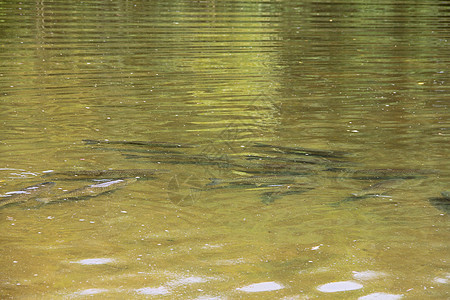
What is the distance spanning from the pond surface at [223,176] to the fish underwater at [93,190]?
22 millimetres

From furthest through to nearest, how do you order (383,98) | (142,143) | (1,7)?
1. (1,7)
2. (383,98)
3. (142,143)

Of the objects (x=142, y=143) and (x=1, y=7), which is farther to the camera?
(x=1, y=7)

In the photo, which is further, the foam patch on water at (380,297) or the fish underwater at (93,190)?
the fish underwater at (93,190)

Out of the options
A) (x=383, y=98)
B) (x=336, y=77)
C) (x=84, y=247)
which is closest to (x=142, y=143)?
(x=84, y=247)

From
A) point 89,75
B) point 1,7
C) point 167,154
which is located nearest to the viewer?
point 167,154

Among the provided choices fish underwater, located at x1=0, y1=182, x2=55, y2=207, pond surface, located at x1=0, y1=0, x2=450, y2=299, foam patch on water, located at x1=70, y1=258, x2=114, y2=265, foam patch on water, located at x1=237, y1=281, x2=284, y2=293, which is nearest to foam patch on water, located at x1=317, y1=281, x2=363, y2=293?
pond surface, located at x1=0, y1=0, x2=450, y2=299

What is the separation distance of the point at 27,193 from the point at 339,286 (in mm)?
2624

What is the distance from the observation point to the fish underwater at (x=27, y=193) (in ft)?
17.1

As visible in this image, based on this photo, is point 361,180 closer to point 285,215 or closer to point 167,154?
point 285,215

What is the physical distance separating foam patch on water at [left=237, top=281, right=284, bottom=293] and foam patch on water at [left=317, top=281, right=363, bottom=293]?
237 mm

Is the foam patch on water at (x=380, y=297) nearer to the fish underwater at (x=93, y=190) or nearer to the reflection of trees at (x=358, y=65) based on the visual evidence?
the fish underwater at (x=93, y=190)

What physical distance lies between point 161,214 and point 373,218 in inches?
58.8

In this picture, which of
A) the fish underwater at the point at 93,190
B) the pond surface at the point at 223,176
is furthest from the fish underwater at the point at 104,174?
the fish underwater at the point at 93,190

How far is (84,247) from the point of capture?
4445 mm
